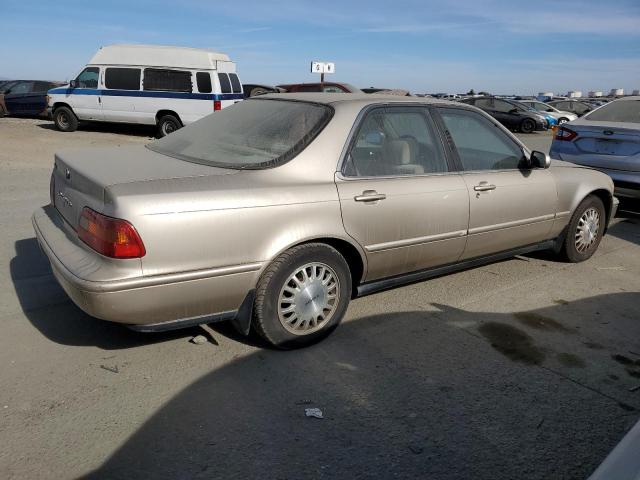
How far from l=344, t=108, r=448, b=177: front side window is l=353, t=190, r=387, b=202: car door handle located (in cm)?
14

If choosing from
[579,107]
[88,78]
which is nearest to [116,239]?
[88,78]

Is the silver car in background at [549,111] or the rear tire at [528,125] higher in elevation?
the silver car in background at [549,111]

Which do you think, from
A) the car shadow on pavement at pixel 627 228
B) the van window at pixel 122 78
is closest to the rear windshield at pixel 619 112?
the car shadow on pavement at pixel 627 228

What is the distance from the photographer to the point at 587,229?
5156 millimetres

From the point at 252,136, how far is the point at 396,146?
0.99 metres

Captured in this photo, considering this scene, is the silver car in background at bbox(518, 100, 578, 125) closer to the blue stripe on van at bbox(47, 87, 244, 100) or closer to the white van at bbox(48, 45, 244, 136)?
the blue stripe on van at bbox(47, 87, 244, 100)

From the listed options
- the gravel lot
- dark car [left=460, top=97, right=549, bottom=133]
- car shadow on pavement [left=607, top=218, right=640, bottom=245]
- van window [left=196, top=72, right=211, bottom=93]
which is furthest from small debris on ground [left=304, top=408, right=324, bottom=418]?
dark car [left=460, top=97, right=549, bottom=133]

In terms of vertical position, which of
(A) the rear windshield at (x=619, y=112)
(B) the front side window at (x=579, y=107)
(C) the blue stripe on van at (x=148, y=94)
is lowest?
(A) the rear windshield at (x=619, y=112)

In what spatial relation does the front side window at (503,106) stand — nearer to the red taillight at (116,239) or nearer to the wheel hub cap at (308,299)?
the wheel hub cap at (308,299)

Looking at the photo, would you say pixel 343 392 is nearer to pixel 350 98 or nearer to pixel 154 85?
pixel 350 98

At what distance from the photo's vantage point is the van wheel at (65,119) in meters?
15.1

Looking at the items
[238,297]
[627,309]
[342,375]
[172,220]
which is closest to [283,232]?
[238,297]

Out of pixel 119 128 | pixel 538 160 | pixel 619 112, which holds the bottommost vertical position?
pixel 119 128

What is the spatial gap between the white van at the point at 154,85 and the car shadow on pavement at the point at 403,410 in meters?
11.8
